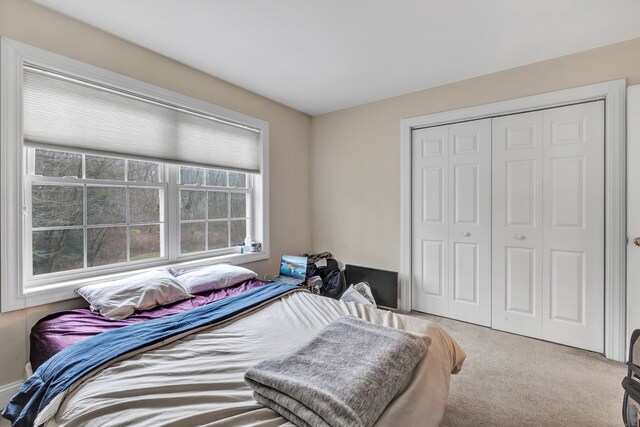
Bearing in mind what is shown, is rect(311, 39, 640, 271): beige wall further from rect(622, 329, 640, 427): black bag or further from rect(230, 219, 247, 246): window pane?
rect(622, 329, 640, 427): black bag

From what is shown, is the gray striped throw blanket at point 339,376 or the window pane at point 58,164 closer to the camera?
the gray striped throw blanket at point 339,376

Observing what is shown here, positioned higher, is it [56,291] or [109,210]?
[109,210]

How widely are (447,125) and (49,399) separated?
357 cm

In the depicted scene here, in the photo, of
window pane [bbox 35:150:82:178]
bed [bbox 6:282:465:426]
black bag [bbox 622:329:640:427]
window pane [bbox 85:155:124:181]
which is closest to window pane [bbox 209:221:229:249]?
window pane [bbox 85:155:124:181]

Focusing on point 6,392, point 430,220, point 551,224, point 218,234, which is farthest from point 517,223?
point 6,392

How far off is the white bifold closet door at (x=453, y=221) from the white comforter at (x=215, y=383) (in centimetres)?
162

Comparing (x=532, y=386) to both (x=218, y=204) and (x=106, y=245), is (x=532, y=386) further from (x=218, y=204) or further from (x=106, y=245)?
(x=106, y=245)

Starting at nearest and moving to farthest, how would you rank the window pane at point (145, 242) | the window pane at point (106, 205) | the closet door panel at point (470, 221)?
the window pane at point (106, 205), the window pane at point (145, 242), the closet door panel at point (470, 221)

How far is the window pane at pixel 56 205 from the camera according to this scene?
196 cm

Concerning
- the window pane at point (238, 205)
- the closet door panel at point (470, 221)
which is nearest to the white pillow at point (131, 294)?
the window pane at point (238, 205)

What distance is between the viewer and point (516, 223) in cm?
279

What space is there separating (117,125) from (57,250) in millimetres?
996

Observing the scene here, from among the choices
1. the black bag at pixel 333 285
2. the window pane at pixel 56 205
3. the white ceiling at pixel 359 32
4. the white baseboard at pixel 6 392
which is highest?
the white ceiling at pixel 359 32

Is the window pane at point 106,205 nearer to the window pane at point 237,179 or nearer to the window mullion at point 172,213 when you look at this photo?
the window mullion at point 172,213
